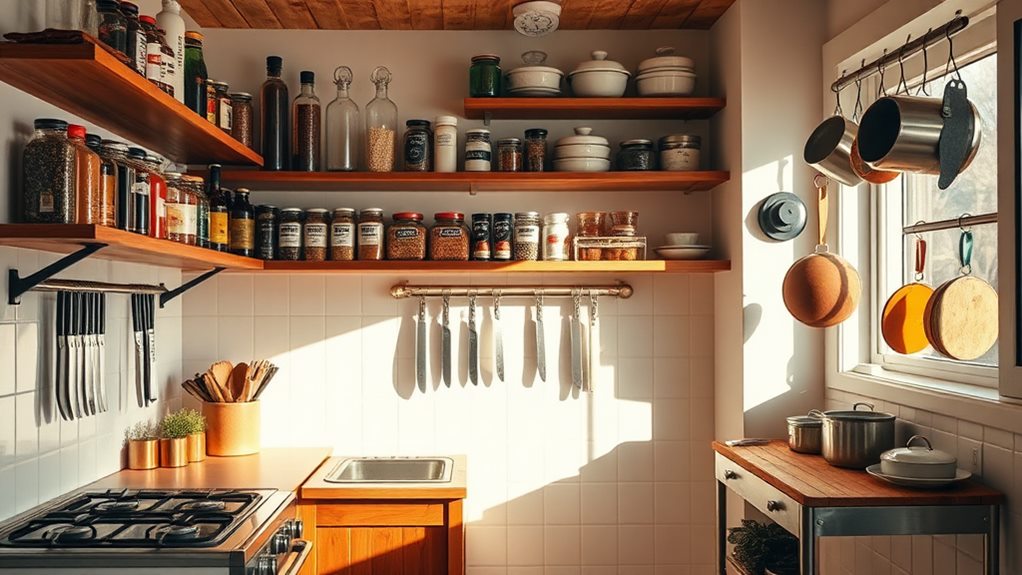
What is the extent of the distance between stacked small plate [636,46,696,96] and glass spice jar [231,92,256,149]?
50.0 inches

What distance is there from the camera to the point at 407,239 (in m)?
3.01

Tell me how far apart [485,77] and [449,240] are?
0.53 m

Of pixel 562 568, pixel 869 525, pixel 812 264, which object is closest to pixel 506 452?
pixel 562 568

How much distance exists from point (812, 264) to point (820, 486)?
2.34 feet

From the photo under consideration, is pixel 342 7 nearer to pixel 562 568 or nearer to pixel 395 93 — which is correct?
pixel 395 93

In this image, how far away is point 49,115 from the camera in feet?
7.27

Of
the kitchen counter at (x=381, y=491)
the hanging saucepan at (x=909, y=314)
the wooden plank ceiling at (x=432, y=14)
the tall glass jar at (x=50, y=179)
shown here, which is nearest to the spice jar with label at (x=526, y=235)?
the wooden plank ceiling at (x=432, y=14)

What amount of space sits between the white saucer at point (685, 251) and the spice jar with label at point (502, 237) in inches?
19.9

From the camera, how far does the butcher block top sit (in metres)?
1.96

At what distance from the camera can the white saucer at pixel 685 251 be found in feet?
10.0

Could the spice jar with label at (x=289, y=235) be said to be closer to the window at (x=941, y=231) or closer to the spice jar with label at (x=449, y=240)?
the spice jar with label at (x=449, y=240)

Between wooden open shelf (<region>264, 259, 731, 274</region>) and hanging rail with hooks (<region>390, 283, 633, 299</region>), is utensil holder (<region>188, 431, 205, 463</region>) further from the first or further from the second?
hanging rail with hooks (<region>390, 283, 633, 299</region>)

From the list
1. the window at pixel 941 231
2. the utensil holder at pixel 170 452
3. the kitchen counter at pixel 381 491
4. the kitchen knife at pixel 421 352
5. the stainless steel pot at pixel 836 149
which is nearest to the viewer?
the window at pixel 941 231

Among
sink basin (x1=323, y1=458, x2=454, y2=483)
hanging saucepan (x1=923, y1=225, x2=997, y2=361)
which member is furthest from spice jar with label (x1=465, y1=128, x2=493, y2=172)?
hanging saucepan (x1=923, y1=225, x2=997, y2=361)
